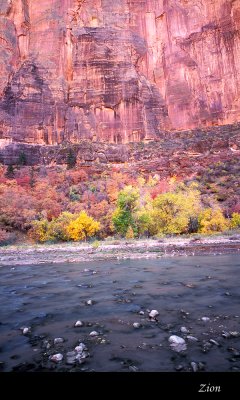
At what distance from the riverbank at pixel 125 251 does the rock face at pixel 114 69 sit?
47.4 metres

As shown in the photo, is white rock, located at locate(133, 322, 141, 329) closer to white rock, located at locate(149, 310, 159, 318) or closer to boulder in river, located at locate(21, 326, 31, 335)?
white rock, located at locate(149, 310, 159, 318)

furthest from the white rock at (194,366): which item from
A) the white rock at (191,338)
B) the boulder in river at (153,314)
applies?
the boulder in river at (153,314)

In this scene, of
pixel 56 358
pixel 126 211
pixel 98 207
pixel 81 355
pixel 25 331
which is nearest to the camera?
pixel 56 358

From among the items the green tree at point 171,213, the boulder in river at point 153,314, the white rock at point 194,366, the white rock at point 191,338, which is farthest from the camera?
the green tree at point 171,213

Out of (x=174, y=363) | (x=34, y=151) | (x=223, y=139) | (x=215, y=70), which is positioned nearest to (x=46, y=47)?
(x=34, y=151)

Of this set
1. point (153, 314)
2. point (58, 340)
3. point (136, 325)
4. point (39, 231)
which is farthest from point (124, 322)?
point (39, 231)

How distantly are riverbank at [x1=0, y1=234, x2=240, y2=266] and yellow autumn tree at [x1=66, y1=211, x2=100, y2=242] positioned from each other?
776 cm

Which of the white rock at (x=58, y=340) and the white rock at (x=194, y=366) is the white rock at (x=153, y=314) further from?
the white rock at (x=194, y=366)

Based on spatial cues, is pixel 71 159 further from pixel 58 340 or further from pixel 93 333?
pixel 58 340

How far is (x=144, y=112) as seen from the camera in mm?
75062

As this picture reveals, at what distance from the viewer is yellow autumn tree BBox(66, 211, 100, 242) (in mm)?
37344

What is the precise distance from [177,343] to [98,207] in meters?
40.0

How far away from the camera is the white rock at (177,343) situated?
4.72 metres

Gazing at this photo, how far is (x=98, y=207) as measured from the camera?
44625 mm
